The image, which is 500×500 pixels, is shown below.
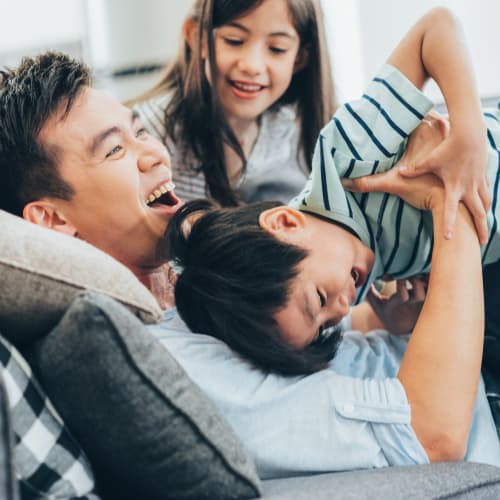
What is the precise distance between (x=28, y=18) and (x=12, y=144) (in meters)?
1.95

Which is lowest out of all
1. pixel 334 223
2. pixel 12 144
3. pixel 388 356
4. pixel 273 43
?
pixel 388 356

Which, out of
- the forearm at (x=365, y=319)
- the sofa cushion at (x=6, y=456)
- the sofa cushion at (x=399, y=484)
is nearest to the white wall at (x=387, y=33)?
the forearm at (x=365, y=319)

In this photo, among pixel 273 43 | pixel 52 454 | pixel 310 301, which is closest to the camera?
pixel 52 454

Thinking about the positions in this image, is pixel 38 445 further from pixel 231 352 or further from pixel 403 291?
pixel 403 291

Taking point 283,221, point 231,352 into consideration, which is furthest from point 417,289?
point 231,352

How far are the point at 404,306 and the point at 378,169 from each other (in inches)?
11.3

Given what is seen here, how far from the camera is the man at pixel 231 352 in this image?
0.87 metres

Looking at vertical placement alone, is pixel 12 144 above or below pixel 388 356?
above

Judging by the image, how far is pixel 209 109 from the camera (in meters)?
1.73

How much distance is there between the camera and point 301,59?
1821mm

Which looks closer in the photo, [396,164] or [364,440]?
[364,440]

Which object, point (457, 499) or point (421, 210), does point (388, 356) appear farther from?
point (457, 499)

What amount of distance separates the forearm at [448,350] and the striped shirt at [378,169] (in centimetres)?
9

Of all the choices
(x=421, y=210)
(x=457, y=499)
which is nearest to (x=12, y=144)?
(x=421, y=210)
